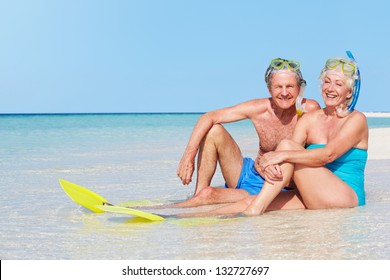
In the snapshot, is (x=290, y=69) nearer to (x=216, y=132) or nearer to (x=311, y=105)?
(x=311, y=105)

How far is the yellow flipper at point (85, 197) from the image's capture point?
5.36m

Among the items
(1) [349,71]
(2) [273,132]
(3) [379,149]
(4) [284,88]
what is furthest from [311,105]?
(3) [379,149]

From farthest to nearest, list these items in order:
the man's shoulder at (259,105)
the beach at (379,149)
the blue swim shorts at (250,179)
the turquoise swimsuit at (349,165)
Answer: the beach at (379,149)
the man's shoulder at (259,105)
the blue swim shorts at (250,179)
the turquoise swimsuit at (349,165)

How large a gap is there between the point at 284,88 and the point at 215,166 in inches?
38.1

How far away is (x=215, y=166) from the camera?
5.70 meters

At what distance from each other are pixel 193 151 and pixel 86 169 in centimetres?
380

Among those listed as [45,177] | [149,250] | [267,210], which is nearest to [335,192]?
[267,210]

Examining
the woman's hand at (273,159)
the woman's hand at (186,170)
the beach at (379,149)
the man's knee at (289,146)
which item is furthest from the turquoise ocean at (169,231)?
the beach at (379,149)

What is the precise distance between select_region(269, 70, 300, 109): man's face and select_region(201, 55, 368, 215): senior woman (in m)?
0.23

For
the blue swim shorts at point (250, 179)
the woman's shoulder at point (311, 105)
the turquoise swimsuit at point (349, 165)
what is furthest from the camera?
the blue swim shorts at point (250, 179)

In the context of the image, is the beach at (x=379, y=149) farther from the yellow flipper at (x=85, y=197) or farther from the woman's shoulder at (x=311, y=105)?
the yellow flipper at (x=85, y=197)

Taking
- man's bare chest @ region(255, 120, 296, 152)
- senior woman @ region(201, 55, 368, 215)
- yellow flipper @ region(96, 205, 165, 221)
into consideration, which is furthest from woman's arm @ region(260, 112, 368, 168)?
yellow flipper @ region(96, 205, 165, 221)

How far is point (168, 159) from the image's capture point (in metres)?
→ 10.5

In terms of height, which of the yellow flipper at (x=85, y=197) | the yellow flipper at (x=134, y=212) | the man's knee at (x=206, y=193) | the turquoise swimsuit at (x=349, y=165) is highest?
the turquoise swimsuit at (x=349, y=165)
